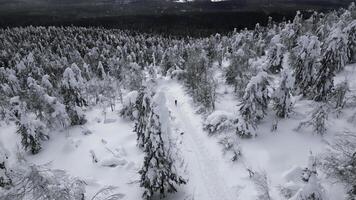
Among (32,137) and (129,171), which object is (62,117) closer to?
(32,137)

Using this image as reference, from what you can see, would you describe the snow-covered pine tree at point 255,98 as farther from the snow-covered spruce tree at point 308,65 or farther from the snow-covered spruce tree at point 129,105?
the snow-covered spruce tree at point 129,105

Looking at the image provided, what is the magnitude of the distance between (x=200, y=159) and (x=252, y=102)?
14.9ft

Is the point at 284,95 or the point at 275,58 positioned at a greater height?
the point at 275,58

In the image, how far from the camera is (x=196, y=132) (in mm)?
20484

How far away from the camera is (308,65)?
19297 millimetres

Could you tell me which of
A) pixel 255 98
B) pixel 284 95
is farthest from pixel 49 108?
pixel 284 95

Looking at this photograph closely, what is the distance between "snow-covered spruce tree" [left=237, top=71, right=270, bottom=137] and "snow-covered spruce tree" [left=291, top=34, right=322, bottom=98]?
3.93 m

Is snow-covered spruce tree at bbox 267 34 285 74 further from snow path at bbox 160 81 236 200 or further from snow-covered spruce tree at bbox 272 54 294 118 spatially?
snow path at bbox 160 81 236 200

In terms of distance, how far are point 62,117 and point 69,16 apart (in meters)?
156

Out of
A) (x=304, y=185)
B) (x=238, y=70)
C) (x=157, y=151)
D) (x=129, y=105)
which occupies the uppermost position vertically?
(x=238, y=70)

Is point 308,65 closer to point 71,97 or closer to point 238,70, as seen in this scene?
point 238,70

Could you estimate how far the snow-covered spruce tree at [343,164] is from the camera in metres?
11.6

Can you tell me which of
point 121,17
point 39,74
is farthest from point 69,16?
point 39,74

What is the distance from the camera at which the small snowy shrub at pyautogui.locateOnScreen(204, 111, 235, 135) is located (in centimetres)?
1858
